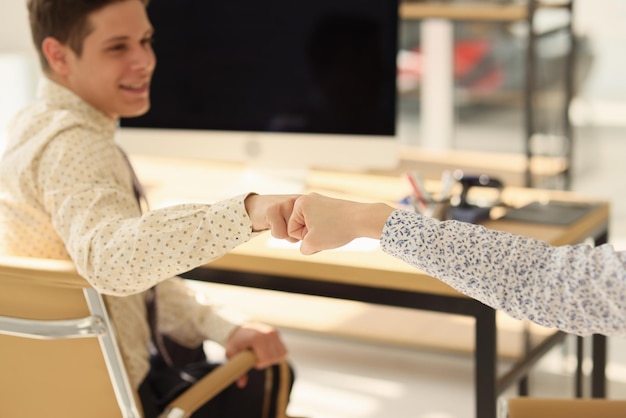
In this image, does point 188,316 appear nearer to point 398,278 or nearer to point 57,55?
point 398,278

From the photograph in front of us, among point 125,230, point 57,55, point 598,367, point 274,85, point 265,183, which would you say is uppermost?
point 57,55

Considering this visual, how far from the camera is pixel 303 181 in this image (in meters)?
2.43

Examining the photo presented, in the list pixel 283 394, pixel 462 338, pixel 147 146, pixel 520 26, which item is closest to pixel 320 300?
pixel 462 338

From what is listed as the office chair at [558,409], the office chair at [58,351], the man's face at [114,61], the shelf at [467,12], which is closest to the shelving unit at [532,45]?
the shelf at [467,12]

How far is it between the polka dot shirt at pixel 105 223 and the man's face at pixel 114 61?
3 cm

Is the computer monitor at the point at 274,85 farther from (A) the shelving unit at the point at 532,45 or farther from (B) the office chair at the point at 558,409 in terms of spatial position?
(B) the office chair at the point at 558,409

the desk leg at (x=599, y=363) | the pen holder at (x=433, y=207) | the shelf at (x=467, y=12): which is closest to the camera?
the pen holder at (x=433, y=207)

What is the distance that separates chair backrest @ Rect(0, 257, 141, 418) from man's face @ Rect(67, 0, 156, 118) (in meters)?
0.49

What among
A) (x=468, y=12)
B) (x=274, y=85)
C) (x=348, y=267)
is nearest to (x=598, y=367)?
(x=348, y=267)

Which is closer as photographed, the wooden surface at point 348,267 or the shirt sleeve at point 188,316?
the wooden surface at point 348,267

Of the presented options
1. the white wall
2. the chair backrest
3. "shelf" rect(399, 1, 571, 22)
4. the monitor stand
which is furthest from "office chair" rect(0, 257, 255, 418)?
the white wall

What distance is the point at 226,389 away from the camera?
172 centimetres

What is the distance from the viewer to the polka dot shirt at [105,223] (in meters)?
1.34

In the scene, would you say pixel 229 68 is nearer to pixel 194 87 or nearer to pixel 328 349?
pixel 194 87
